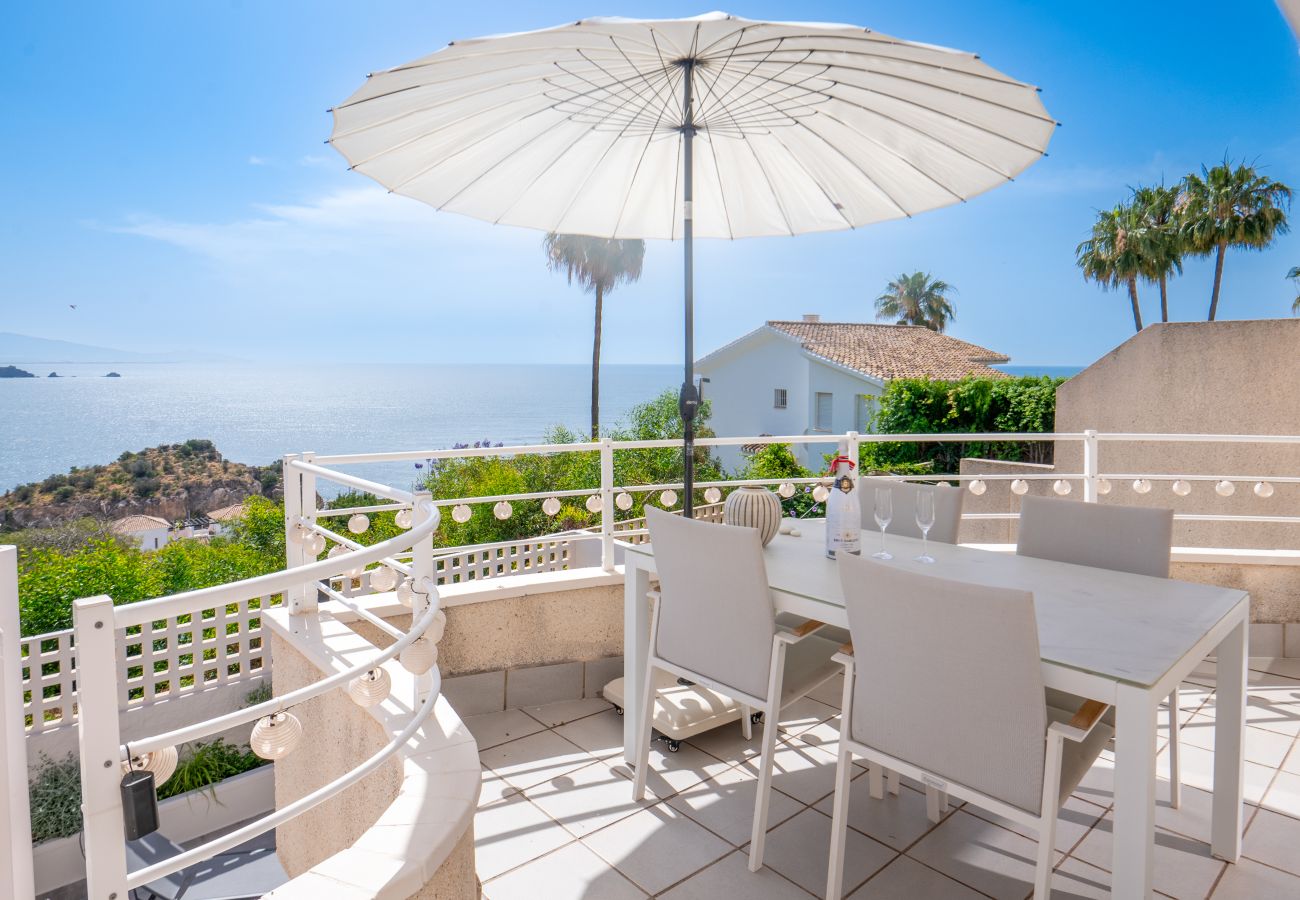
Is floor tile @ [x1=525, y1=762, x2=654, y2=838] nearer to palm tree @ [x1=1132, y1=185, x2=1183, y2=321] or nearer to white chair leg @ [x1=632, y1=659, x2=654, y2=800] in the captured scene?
white chair leg @ [x1=632, y1=659, x2=654, y2=800]

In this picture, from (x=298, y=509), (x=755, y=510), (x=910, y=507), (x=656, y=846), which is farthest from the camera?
(x=910, y=507)

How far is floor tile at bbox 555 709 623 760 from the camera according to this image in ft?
9.37

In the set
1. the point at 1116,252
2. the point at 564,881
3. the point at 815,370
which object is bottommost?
the point at 564,881

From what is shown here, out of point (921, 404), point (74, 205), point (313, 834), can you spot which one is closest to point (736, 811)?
point (313, 834)

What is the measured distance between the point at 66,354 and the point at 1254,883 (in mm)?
59552

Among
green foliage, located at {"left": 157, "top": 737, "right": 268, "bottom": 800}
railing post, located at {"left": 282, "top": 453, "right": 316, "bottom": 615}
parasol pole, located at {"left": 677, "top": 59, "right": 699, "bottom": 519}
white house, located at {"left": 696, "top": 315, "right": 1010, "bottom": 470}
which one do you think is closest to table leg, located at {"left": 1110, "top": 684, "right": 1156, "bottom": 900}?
parasol pole, located at {"left": 677, "top": 59, "right": 699, "bottom": 519}

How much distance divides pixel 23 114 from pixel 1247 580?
52731mm

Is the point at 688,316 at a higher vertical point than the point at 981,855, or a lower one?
higher

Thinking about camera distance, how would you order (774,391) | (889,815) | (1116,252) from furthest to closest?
(1116,252) → (774,391) → (889,815)

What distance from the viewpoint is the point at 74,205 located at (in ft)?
133

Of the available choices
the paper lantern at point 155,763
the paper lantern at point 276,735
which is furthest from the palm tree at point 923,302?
the paper lantern at point 155,763

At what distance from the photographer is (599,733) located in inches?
118

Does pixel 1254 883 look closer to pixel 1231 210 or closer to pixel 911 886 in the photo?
pixel 911 886

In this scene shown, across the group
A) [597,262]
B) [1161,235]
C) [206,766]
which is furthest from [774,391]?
[206,766]
